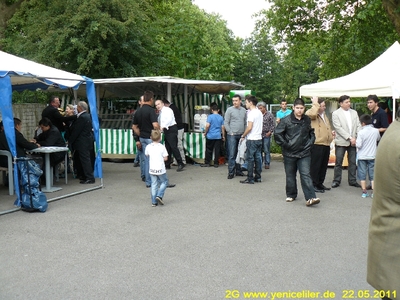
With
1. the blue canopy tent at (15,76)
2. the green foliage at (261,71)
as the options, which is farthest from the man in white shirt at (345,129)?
the green foliage at (261,71)

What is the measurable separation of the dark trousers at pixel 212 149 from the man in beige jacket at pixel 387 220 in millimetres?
10756

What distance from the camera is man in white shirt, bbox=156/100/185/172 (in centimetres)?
1228

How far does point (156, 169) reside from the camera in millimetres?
8180

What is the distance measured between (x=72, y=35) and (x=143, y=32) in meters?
3.01

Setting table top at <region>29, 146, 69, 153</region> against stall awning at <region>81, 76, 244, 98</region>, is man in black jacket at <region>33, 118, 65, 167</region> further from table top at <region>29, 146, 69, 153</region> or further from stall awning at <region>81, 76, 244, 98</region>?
stall awning at <region>81, 76, 244, 98</region>

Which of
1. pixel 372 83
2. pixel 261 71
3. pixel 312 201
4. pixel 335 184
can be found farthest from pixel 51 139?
pixel 261 71

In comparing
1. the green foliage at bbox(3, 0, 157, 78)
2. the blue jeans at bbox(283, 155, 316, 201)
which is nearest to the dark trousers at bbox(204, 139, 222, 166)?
the blue jeans at bbox(283, 155, 316, 201)

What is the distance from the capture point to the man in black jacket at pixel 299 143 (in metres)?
8.04

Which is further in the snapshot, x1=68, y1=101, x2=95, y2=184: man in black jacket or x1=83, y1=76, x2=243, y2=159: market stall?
x1=83, y1=76, x2=243, y2=159: market stall

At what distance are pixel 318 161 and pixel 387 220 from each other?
7033 millimetres

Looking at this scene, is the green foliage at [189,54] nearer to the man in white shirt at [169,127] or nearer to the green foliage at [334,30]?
the green foliage at [334,30]

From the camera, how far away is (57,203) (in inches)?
341

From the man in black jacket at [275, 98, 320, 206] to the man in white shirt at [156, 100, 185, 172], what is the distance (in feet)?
15.0

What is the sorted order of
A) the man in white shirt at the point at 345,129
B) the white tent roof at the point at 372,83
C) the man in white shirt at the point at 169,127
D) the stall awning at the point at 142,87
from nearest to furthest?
the man in white shirt at the point at 345,129, the white tent roof at the point at 372,83, the man in white shirt at the point at 169,127, the stall awning at the point at 142,87
